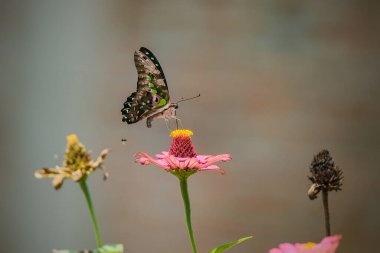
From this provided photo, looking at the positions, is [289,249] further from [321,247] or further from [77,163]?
[77,163]

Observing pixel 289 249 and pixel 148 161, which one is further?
pixel 148 161

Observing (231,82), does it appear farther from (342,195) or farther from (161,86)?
(161,86)

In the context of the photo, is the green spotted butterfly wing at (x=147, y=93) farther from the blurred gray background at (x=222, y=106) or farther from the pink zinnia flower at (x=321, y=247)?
the blurred gray background at (x=222, y=106)

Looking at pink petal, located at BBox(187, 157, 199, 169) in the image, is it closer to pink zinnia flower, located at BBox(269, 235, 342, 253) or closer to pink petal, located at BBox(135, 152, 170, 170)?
pink petal, located at BBox(135, 152, 170, 170)

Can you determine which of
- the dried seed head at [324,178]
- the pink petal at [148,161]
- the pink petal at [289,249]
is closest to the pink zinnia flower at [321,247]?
the pink petal at [289,249]

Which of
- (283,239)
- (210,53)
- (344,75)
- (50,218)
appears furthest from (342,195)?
(50,218)

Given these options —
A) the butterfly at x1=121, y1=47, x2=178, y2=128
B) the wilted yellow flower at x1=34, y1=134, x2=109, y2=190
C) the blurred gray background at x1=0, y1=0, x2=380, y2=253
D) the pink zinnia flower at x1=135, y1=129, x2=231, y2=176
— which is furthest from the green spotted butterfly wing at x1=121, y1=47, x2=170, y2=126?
the blurred gray background at x1=0, y1=0, x2=380, y2=253

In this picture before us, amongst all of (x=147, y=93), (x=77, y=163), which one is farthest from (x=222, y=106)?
(x=77, y=163)
